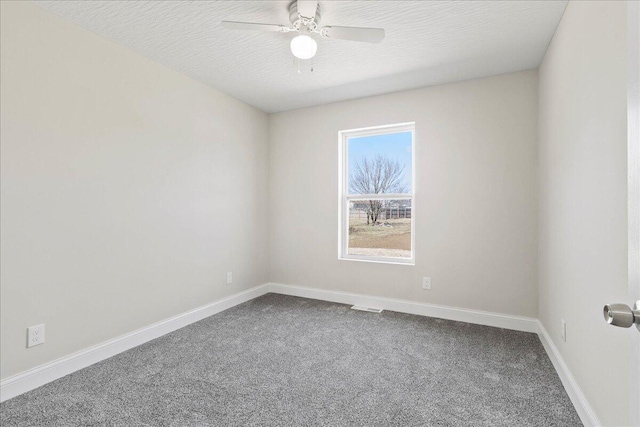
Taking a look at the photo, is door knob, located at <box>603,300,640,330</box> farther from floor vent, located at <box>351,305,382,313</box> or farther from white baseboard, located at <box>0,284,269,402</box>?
floor vent, located at <box>351,305,382,313</box>

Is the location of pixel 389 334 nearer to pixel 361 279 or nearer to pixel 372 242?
pixel 361 279

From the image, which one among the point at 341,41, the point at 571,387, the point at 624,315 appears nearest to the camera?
the point at 624,315

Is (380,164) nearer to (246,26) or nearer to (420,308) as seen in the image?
(420,308)

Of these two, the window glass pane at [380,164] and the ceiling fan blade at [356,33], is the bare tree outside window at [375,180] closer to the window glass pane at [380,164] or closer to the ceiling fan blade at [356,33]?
the window glass pane at [380,164]

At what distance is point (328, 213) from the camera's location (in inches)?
155

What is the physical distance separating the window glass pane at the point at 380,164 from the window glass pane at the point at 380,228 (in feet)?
0.56

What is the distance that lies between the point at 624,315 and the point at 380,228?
10.4ft

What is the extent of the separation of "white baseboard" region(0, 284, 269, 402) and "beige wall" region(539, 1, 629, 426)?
3.05 m

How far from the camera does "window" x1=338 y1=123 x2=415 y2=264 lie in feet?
11.9

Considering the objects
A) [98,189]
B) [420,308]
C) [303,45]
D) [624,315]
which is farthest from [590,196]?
[98,189]

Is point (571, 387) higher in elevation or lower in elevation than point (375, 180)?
lower

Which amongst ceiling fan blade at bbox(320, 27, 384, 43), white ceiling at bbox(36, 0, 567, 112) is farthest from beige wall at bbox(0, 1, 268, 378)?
ceiling fan blade at bbox(320, 27, 384, 43)

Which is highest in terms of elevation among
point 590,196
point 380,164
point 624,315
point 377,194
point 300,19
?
point 300,19

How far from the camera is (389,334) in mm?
2863
